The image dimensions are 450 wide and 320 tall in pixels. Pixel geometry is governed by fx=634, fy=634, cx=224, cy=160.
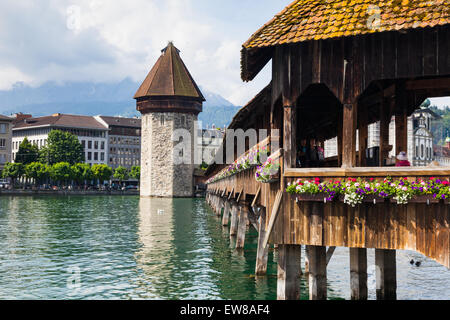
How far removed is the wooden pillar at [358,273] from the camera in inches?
510

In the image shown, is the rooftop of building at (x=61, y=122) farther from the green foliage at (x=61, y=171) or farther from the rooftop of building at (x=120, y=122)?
the green foliage at (x=61, y=171)

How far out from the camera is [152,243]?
2762cm

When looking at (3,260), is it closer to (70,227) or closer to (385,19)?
(70,227)

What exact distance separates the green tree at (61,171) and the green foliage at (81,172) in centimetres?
75

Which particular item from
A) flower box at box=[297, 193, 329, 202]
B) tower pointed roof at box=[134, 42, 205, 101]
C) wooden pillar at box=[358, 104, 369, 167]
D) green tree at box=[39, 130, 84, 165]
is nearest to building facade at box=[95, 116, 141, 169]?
green tree at box=[39, 130, 84, 165]

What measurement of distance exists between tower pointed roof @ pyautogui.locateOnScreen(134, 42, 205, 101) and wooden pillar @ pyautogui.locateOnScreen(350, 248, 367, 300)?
74.8 metres

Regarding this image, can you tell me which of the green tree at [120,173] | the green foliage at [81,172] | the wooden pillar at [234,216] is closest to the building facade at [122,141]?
the green tree at [120,173]

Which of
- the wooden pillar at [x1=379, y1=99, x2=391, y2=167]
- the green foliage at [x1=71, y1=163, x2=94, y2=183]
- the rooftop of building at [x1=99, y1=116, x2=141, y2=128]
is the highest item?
the rooftop of building at [x1=99, y1=116, x2=141, y2=128]

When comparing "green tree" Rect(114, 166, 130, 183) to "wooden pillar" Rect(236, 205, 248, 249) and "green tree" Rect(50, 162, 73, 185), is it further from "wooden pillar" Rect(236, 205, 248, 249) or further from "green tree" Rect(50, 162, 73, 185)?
"wooden pillar" Rect(236, 205, 248, 249)

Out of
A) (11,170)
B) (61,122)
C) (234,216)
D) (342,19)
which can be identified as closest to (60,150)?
(11,170)

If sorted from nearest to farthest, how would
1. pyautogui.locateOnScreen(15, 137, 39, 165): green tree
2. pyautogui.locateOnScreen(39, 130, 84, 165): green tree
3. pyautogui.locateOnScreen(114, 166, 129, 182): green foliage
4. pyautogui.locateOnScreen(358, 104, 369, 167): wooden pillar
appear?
pyautogui.locateOnScreen(358, 104, 369, 167): wooden pillar, pyautogui.locateOnScreen(15, 137, 39, 165): green tree, pyautogui.locateOnScreen(39, 130, 84, 165): green tree, pyautogui.locateOnScreen(114, 166, 129, 182): green foliage

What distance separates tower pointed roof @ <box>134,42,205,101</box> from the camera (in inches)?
3435

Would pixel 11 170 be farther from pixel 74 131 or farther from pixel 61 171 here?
pixel 74 131
